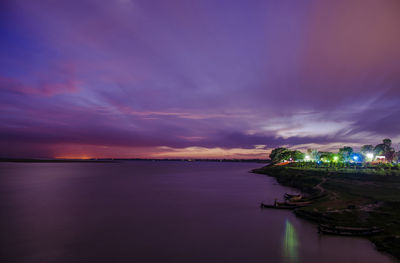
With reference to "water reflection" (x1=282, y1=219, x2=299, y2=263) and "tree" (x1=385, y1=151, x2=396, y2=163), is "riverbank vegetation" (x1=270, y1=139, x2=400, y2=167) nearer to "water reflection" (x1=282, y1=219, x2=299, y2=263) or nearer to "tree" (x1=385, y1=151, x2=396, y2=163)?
"tree" (x1=385, y1=151, x2=396, y2=163)

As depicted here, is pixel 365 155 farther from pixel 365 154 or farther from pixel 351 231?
pixel 351 231

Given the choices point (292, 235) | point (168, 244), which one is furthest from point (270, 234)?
point (168, 244)

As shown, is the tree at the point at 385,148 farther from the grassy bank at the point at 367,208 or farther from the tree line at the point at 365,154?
the grassy bank at the point at 367,208

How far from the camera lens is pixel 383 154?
150 meters

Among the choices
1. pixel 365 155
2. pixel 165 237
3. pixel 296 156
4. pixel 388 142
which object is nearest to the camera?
pixel 165 237

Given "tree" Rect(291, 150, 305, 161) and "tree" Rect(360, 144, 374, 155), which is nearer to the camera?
"tree" Rect(360, 144, 374, 155)

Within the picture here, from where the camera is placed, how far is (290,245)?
2828cm

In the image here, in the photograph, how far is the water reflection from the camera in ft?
81.3

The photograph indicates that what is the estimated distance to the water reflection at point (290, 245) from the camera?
81.3 feet

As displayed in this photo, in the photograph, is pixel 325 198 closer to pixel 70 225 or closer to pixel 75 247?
pixel 75 247

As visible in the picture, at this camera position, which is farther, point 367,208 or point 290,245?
point 367,208

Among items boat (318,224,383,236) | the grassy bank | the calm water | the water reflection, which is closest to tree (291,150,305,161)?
the grassy bank

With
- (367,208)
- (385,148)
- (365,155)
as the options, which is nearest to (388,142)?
(385,148)

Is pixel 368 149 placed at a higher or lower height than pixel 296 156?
higher
